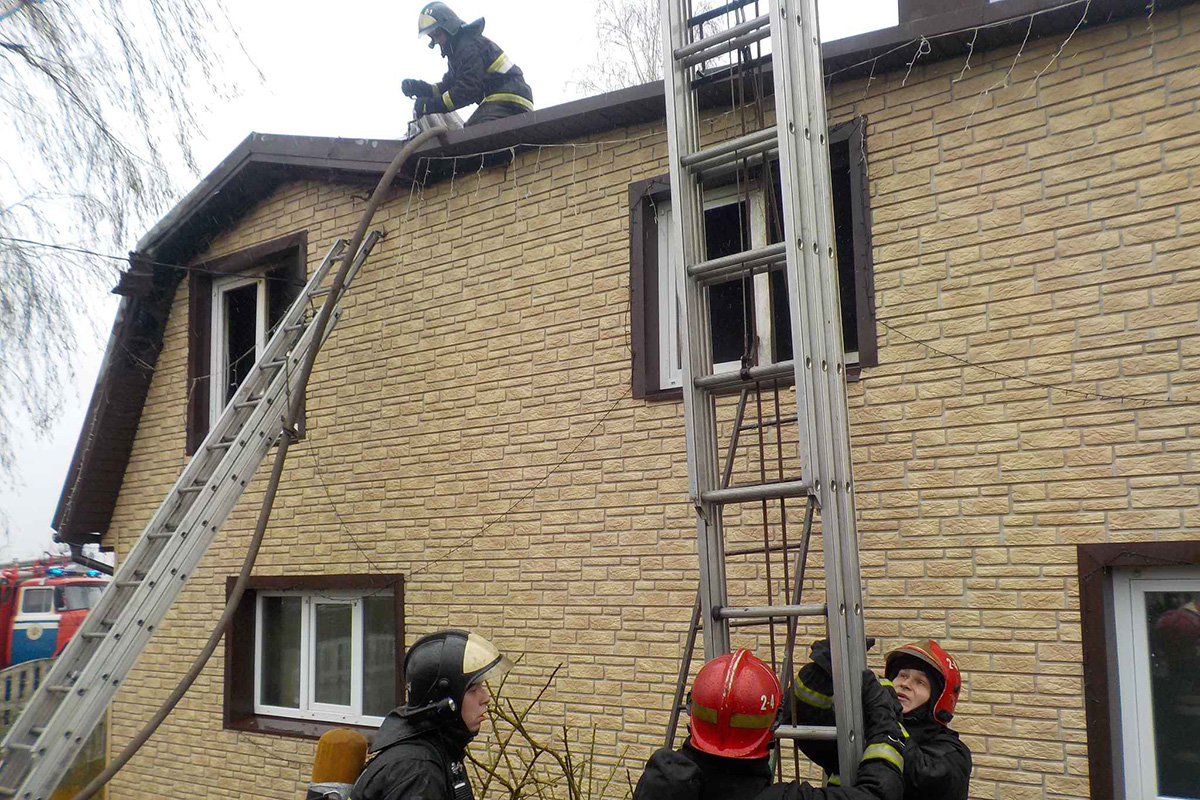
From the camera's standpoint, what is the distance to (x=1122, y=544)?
466cm

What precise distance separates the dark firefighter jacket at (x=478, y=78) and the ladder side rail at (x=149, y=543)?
1546 millimetres

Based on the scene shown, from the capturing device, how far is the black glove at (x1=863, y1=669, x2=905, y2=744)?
3.48 meters

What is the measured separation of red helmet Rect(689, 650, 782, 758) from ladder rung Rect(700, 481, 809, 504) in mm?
1011

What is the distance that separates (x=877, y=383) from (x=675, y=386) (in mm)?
1255

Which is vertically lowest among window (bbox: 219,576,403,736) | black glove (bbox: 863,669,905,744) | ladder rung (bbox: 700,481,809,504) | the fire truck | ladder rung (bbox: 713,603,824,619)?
the fire truck

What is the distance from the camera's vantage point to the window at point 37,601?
1973 centimetres

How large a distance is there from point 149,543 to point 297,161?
3.15 m

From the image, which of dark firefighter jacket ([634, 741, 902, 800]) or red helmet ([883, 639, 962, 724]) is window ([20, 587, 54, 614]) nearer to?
red helmet ([883, 639, 962, 724])

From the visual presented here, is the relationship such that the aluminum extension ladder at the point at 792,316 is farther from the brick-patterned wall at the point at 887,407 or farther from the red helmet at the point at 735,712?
the brick-patterned wall at the point at 887,407

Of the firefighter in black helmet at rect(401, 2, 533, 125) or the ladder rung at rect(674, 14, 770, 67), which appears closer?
the ladder rung at rect(674, 14, 770, 67)

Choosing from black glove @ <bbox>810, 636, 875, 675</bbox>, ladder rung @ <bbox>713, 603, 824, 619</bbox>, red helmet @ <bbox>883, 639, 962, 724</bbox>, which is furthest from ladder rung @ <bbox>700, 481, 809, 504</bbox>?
red helmet @ <bbox>883, 639, 962, 724</bbox>

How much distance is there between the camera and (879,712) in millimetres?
3596

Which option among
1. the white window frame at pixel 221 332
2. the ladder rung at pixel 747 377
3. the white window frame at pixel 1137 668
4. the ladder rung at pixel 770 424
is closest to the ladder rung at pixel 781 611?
the ladder rung at pixel 770 424

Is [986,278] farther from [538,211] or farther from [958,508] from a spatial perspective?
[538,211]
